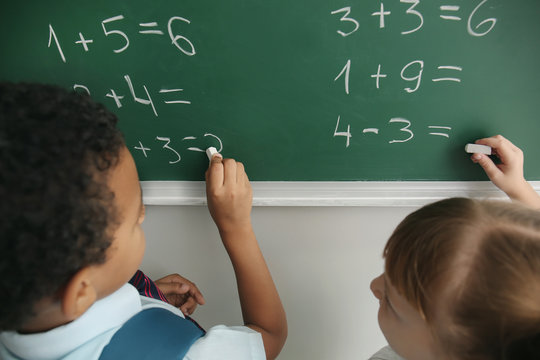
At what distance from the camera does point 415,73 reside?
0.70 meters

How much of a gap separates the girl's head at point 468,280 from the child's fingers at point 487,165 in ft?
0.79

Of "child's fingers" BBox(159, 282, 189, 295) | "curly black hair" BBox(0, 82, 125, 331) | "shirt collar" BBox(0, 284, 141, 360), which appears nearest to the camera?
"curly black hair" BBox(0, 82, 125, 331)

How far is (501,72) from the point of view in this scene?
2.27 ft

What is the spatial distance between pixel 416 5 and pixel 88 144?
0.58 metres

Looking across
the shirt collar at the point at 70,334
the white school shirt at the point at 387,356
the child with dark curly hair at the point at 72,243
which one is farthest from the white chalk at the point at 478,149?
the shirt collar at the point at 70,334

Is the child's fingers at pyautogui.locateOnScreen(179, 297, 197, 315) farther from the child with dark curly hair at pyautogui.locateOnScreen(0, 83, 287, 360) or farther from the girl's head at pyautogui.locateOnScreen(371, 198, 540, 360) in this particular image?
the girl's head at pyautogui.locateOnScreen(371, 198, 540, 360)

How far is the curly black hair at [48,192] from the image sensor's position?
381 millimetres

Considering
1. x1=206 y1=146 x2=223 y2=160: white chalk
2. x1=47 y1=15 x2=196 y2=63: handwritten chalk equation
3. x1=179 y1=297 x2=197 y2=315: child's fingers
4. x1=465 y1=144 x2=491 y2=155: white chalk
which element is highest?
x1=47 y1=15 x2=196 y2=63: handwritten chalk equation

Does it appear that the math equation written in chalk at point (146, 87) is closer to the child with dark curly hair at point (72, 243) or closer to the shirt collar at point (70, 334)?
the child with dark curly hair at point (72, 243)

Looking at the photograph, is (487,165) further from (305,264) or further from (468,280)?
(305,264)

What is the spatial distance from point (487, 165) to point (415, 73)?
0.26 m

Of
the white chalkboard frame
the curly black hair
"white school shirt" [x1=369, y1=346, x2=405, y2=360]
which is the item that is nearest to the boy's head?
the curly black hair

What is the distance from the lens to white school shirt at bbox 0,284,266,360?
512 mm

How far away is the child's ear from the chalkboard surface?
405mm
